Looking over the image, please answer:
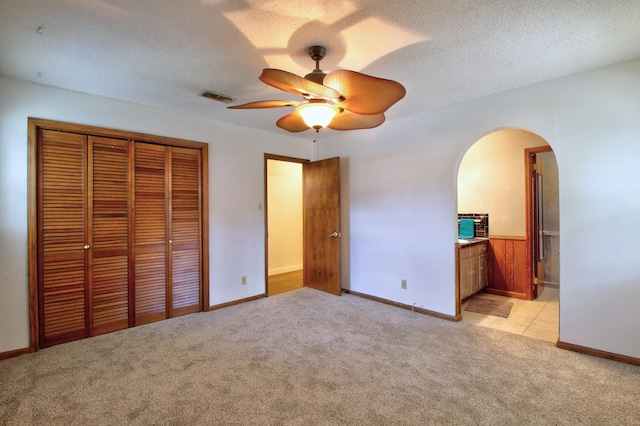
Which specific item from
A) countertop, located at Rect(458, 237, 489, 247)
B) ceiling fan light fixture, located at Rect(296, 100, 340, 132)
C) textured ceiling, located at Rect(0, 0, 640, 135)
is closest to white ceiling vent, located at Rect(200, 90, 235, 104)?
textured ceiling, located at Rect(0, 0, 640, 135)

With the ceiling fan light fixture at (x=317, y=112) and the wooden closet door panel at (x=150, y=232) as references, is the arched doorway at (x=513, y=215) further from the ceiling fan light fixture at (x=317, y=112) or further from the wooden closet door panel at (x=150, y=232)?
the wooden closet door panel at (x=150, y=232)

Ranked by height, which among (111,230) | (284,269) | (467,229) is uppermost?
(111,230)

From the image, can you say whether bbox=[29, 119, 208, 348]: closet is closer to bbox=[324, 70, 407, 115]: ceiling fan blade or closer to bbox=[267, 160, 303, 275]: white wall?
bbox=[267, 160, 303, 275]: white wall

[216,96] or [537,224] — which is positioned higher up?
[216,96]

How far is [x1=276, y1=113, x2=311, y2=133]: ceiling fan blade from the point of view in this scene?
232 centimetres

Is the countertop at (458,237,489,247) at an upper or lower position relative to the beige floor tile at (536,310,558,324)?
upper

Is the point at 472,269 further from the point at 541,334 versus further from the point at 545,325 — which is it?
the point at 541,334

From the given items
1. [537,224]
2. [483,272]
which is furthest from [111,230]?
[537,224]

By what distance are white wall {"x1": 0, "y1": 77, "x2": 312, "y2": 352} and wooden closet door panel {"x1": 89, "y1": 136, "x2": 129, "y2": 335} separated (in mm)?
336

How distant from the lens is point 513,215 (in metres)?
4.50

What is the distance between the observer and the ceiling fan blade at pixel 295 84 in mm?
1578

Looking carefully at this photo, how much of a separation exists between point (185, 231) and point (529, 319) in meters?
4.19

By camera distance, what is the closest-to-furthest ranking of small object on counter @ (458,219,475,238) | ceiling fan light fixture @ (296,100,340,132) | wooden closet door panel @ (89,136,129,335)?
ceiling fan light fixture @ (296,100,340,132)
wooden closet door panel @ (89,136,129,335)
small object on counter @ (458,219,475,238)

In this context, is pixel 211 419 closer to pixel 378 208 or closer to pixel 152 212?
pixel 152 212
